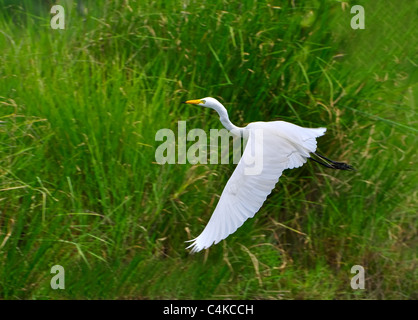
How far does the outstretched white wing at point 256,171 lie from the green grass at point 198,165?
335 millimetres

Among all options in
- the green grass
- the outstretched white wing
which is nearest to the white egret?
the outstretched white wing

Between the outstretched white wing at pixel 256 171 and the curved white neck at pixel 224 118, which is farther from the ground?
the curved white neck at pixel 224 118

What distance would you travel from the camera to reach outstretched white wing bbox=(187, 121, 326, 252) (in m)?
2.83

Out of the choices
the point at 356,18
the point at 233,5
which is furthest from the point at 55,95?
the point at 356,18

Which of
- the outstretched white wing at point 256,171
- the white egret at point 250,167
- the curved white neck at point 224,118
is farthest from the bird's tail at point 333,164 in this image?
the curved white neck at point 224,118

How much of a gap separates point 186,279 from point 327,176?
3.21ft

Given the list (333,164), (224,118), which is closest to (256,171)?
(224,118)

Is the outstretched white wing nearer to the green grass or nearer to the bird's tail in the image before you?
the bird's tail

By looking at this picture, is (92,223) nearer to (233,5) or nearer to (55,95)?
(55,95)

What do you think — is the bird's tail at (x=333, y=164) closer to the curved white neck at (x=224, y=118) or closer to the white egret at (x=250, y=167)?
the white egret at (x=250, y=167)

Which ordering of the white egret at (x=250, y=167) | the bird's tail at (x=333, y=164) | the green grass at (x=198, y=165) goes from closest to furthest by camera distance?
1. the white egret at (x=250, y=167)
2. the green grass at (x=198, y=165)
3. the bird's tail at (x=333, y=164)

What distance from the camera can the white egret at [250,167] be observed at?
9.28 feet

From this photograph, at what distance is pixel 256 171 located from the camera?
3.04 m

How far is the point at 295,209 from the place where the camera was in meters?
3.62
